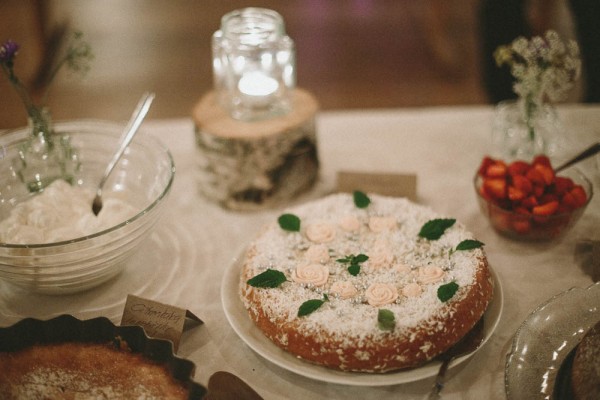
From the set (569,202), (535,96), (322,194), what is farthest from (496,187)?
(322,194)

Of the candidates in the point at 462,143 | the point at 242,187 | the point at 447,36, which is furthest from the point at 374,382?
the point at 447,36

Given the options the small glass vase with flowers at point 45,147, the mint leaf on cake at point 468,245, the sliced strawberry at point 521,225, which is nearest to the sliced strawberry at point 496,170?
the sliced strawberry at point 521,225

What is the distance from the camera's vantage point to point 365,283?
0.99 m

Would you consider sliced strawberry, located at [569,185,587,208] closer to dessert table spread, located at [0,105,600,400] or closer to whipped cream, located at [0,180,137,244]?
dessert table spread, located at [0,105,600,400]

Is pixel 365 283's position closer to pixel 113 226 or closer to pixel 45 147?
pixel 113 226

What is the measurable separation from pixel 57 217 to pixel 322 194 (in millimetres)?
689

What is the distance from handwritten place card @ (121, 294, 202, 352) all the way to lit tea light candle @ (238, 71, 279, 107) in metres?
0.66

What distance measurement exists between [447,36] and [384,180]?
2789 mm

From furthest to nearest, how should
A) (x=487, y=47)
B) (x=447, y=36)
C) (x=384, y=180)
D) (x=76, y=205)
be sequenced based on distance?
(x=447, y=36) < (x=487, y=47) < (x=384, y=180) < (x=76, y=205)

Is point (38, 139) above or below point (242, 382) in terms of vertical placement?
above

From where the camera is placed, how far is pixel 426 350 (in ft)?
2.89

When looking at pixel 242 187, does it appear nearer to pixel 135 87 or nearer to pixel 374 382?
pixel 374 382

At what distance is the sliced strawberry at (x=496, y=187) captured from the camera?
1201mm

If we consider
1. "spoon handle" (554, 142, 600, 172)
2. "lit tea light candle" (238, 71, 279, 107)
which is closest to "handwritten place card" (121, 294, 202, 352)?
"lit tea light candle" (238, 71, 279, 107)
